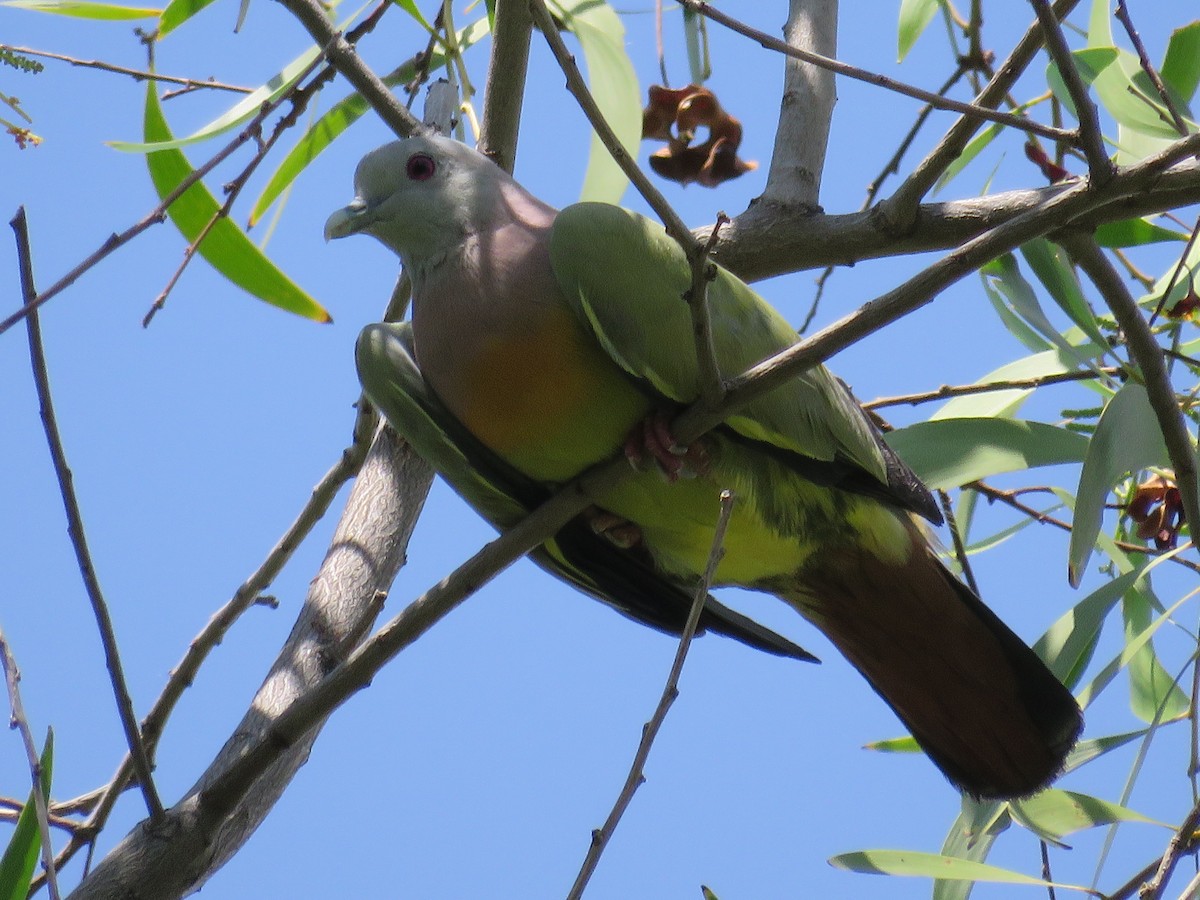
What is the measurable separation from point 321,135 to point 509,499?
1.16m

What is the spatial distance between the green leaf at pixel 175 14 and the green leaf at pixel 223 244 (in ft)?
0.64

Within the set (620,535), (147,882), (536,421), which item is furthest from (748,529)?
(147,882)

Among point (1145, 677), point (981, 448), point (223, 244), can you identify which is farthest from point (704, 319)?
point (1145, 677)

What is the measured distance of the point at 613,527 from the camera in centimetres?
242

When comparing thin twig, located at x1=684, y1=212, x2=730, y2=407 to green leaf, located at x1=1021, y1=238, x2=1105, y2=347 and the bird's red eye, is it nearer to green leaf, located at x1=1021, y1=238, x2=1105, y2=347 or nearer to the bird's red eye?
green leaf, located at x1=1021, y1=238, x2=1105, y2=347

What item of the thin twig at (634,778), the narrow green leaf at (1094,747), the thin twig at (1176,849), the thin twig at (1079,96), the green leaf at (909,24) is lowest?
the thin twig at (634,778)

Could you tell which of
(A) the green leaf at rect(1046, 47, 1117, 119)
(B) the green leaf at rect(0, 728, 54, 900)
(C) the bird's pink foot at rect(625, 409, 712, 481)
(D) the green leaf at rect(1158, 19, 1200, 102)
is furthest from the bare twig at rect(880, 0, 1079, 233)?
(B) the green leaf at rect(0, 728, 54, 900)

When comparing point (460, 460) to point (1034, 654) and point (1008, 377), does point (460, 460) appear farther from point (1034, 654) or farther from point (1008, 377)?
point (1008, 377)

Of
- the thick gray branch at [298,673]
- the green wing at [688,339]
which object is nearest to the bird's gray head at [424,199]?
the green wing at [688,339]

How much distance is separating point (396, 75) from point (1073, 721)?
2098 mm

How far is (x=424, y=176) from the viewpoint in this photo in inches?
99.7

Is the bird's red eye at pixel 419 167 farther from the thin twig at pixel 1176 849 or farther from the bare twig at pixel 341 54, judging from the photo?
the thin twig at pixel 1176 849

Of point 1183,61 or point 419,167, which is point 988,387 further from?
point 419,167

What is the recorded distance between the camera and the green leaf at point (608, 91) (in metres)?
2.55
